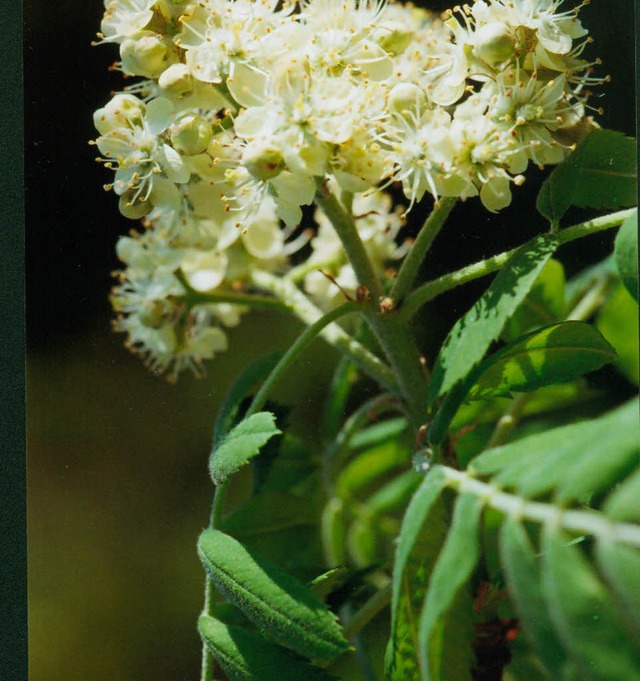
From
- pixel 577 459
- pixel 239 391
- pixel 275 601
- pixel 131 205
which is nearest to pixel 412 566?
pixel 275 601

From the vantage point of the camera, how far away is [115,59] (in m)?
0.98

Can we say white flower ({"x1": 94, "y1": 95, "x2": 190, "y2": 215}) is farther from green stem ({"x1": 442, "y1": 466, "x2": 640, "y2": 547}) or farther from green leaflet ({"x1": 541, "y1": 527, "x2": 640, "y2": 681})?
green leaflet ({"x1": 541, "y1": 527, "x2": 640, "y2": 681})

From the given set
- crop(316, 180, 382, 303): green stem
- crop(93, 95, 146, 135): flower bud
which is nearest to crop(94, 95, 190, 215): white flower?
crop(93, 95, 146, 135): flower bud

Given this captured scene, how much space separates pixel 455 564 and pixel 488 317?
0.19m

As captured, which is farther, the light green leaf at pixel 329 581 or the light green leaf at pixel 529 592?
the light green leaf at pixel 329 581

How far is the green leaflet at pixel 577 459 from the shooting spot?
1.72 feet

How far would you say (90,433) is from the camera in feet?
3.29

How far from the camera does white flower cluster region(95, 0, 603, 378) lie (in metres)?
0.76

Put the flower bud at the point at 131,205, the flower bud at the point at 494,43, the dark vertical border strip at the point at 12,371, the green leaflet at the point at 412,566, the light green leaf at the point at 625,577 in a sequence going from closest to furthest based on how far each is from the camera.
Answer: the light green leaf at the point at 625,577 < the green leaflet at the point at 412,566 < the flower bud at the point at 494,43 < the flower bud at the point at 131,205 < the dark vertical border strip at the point at 12,371

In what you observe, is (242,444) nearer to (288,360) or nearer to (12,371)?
(288,360)

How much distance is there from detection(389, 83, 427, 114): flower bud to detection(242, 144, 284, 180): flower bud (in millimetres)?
103

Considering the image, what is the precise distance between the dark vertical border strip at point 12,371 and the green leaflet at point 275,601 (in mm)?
324

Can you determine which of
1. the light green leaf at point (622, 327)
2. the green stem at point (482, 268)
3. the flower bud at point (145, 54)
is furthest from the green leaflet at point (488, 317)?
the flower bud at point (145, 54)

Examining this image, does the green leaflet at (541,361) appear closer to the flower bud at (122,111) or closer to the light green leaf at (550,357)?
the light green leaf at (550,357)
